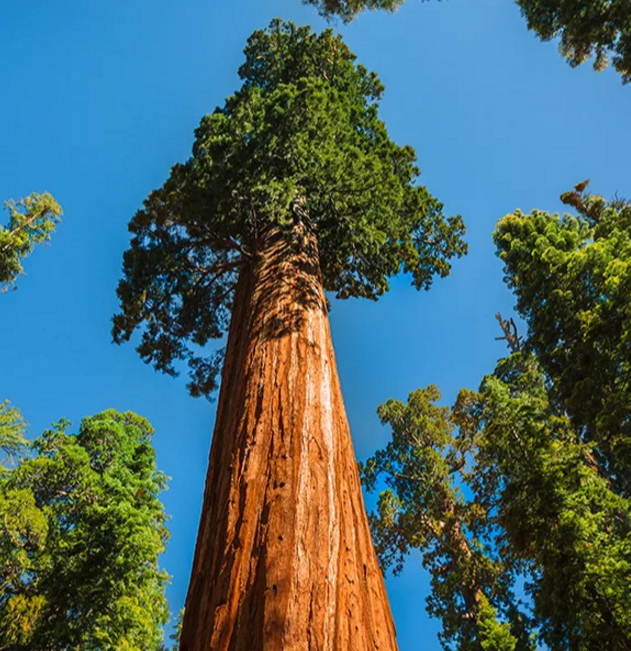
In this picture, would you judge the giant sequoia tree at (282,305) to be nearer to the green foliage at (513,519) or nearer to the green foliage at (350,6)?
the green foliage at (350,6)

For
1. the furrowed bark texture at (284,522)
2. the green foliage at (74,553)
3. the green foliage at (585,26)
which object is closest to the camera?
the furrowed bark texture at (284,522)

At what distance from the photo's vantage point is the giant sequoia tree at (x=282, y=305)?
201cm

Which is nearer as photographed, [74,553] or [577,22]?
[577,22]

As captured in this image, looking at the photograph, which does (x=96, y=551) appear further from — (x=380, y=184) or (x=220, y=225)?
(x=380, y=184)

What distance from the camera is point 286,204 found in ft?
18.8

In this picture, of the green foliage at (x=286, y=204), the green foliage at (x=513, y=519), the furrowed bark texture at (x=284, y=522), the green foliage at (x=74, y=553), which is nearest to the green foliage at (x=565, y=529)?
the green foliage at (x=513, y=519)

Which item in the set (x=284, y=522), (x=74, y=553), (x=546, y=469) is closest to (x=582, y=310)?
(x=546, y=469)

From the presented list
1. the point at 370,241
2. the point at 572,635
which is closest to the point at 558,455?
the point at 572,635

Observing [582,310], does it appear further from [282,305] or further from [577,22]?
[282,305]

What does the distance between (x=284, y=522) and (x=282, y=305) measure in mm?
2289

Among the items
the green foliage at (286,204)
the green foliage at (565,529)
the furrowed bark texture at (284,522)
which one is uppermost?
the green foliage at (286,204)

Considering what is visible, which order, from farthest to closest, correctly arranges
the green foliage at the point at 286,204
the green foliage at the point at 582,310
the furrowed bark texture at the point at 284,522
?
the green foliage at the point at 582,310, the green foliage at the point at 286,204, the furrowed bark texture at the point at 284,522

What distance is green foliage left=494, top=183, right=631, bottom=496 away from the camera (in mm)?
7793

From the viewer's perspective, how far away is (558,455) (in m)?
9.09
